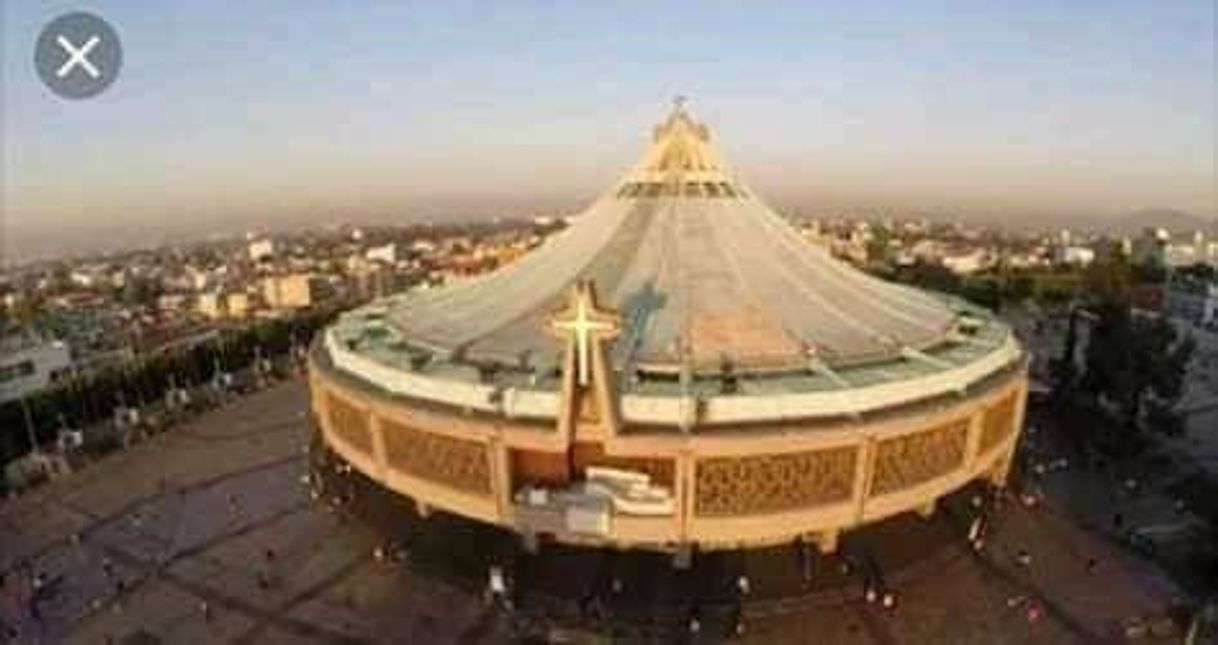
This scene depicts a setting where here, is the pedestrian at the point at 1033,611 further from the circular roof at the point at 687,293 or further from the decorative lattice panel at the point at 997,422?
the circular roof at the point at 687,293

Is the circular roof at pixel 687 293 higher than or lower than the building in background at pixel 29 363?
higher

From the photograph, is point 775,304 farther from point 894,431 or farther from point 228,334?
point 228,334

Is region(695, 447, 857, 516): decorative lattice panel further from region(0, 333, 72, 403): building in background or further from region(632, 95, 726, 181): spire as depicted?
region(0, 333, 72, 403): building in background

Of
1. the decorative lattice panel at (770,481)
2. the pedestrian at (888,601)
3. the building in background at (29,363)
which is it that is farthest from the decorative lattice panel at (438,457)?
the building in background at (29,363)

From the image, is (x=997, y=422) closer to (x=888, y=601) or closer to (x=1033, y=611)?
(x=1033, y=611)

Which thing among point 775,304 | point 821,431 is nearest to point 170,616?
point 821,431

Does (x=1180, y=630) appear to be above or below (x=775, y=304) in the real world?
below

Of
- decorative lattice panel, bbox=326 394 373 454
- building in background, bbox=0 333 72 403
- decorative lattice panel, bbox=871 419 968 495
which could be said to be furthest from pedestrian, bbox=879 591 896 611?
building in background, bbox=0 333 72 403
